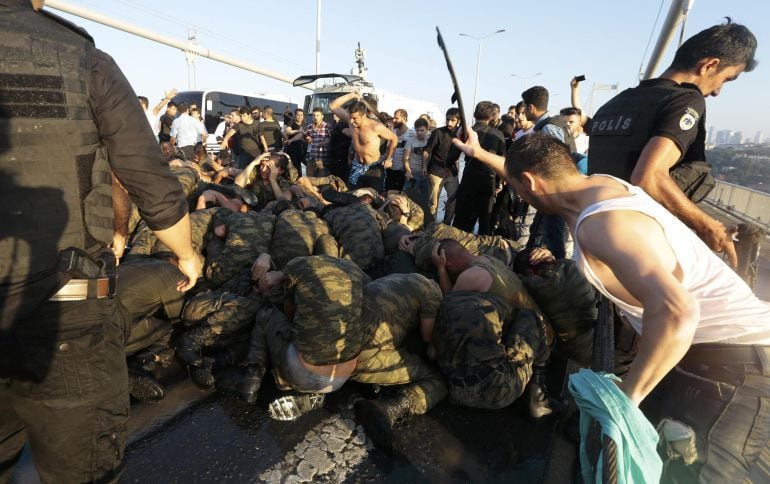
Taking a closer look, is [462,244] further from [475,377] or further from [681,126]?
[681,126]

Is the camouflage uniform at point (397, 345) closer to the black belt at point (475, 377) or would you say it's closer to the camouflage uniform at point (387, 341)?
the camouflage uniform at point (387, 341)

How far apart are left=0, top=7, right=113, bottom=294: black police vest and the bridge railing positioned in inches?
458

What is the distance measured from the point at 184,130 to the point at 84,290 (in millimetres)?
9313

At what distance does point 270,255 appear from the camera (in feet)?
12.1

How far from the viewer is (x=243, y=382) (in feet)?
8.31

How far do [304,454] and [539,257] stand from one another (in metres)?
2.45

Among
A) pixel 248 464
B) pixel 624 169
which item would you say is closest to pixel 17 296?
pixel 248 464

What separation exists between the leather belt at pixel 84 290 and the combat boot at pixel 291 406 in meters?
1.28

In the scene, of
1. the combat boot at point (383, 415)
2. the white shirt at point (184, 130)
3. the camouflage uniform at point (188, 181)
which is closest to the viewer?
the combat boot at point (383, 415)

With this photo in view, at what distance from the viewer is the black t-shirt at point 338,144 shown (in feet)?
25.1

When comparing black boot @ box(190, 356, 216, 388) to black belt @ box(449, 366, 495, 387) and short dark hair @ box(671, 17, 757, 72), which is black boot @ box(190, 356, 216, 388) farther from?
short dark hair @ box(671, 17, 757, 72)

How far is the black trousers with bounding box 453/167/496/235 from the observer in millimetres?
5297

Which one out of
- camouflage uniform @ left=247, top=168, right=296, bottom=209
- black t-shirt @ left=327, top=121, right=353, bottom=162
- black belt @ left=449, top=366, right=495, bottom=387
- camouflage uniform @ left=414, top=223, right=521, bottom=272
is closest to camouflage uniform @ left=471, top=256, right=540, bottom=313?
black belt @ left=449, top=366, right=495, bottom=387

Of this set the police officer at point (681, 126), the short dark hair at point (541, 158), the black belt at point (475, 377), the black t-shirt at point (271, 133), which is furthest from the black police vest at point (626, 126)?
the black t-shirt at point (271, 133)
